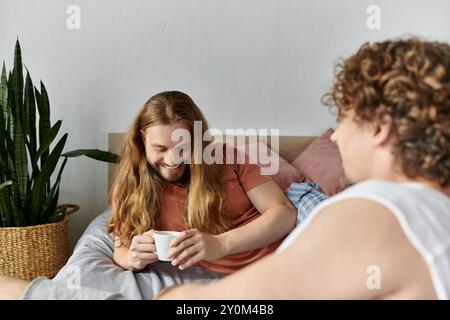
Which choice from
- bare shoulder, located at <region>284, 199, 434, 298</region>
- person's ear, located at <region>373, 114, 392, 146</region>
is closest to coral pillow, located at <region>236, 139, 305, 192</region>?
person's ear, located at <region>373, 114, 392, 146</region>

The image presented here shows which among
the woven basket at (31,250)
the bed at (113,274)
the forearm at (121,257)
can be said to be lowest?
the woven basket at (31,250)

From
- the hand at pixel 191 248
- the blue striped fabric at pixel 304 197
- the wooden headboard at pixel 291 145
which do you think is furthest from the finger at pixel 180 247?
the wooden headboard at pixel 291 145

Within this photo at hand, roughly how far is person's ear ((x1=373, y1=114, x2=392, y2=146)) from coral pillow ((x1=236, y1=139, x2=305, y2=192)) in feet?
4.86

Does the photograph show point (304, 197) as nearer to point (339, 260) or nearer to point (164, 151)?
point (164, 151)

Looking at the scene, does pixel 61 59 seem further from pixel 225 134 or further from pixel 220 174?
pixel 220 174

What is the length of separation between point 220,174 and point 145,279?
41cm

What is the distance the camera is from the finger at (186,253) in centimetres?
142

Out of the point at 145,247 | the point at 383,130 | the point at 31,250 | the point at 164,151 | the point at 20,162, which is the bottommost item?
the point at 31,250

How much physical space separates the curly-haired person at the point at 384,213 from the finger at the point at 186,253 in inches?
23.2

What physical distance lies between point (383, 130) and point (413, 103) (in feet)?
0.19

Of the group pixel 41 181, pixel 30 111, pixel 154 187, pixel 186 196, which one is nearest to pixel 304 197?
pixel 186 196

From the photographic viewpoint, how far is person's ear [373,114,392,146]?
2.73 feet

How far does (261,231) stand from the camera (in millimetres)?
1703

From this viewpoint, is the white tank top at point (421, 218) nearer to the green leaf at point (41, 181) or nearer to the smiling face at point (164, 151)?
the smiling face at point (164, 151)
